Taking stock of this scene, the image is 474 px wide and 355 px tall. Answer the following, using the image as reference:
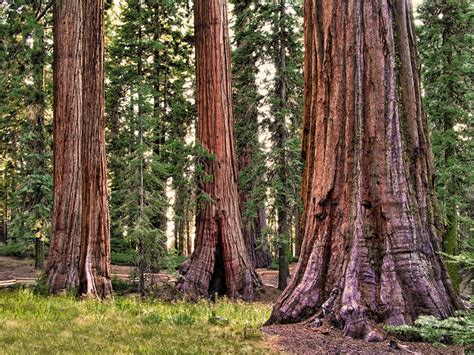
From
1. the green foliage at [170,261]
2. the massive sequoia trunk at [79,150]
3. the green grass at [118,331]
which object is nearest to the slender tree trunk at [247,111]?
the green foliage at [170,261]

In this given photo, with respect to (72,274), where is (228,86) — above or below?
above

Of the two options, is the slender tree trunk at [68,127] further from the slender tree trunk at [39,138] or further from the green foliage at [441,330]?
the slender tree trunk at [39,138]

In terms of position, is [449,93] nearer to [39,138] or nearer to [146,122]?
[146,122]

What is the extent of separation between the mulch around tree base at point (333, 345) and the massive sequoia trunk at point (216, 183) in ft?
22.6

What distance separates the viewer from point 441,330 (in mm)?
3975

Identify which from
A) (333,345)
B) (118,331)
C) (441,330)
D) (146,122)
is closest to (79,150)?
(146,122)

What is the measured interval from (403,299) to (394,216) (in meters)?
0.89

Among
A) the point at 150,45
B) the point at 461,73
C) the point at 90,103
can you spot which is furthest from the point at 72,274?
the point at 461,73

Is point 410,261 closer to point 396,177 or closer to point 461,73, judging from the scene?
point 396,177

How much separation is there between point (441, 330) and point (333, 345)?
3.34 ft

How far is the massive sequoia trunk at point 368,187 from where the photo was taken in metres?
5.13

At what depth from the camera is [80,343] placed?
Answer: 4.48 metres

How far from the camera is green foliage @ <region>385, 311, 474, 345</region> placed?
12.3 ft

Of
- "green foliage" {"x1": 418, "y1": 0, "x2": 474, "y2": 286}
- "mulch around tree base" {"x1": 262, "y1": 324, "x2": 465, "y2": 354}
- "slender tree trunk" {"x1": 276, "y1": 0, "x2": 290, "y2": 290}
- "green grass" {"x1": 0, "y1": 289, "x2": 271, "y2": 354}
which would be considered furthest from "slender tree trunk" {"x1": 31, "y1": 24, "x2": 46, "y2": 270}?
"mulch around tree base" {"x1": 262, "y1": 324, "x2": 465, "y2": 354}
